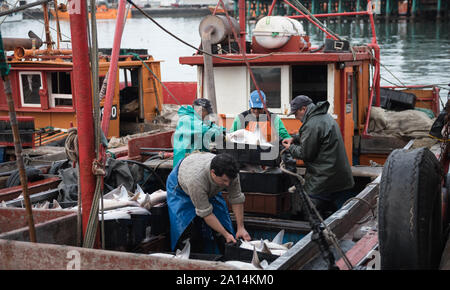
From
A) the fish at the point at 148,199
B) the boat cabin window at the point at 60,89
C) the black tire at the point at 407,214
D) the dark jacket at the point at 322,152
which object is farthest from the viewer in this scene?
the boat cabin window at the point at 60,89

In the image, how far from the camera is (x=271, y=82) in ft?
27.2

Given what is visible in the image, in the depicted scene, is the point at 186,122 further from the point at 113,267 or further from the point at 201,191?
the point at 113,267

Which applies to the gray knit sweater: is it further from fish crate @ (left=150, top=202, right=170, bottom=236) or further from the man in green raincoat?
the man in green raincoat

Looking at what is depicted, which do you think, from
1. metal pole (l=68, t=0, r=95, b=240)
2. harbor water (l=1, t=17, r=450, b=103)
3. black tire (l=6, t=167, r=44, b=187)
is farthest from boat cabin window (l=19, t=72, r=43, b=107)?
metal pole (l=68, t=0, r=95, b=240)

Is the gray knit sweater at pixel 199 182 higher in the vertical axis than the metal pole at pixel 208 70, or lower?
lower

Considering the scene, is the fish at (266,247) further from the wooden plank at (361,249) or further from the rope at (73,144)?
the rope at (73,144)

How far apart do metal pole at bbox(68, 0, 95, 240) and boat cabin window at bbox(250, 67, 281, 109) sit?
13.9 feet

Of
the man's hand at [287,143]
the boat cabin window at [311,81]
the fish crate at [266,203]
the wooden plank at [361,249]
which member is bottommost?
the fish crate at [266,203]

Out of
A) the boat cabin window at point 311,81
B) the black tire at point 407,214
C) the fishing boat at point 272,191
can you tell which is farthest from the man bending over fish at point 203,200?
the boat cabin window at point 311,81

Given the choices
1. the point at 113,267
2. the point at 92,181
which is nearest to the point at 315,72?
the point at 92,181

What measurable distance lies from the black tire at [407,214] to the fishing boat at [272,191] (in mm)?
140

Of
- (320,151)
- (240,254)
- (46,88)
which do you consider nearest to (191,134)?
(320,151)

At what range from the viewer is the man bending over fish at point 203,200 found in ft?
15.8

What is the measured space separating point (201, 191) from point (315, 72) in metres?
3.97
